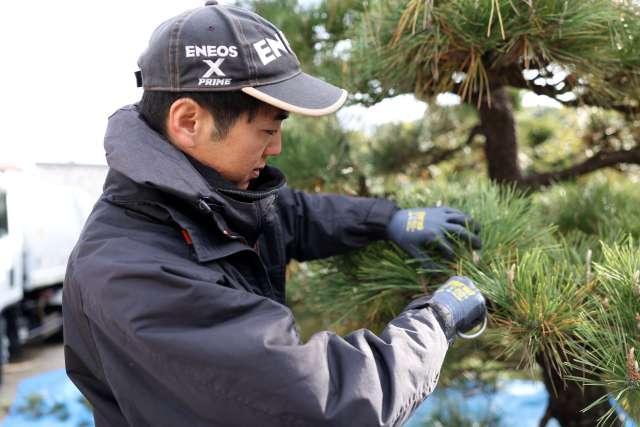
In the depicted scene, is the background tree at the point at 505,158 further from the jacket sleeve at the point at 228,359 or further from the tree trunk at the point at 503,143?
the jacket sleeve at the point at 228,359

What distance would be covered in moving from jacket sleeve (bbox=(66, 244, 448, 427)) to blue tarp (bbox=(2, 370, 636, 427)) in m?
1.03

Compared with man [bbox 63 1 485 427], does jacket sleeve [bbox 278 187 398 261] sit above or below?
below

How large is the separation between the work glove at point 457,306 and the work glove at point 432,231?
12cm

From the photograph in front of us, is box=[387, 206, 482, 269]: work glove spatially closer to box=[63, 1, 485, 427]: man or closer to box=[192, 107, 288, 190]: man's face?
box=[63, 1, 485, 427]: man

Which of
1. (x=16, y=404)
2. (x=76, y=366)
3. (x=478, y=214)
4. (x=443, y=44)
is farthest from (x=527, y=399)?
(x=16, y=404)

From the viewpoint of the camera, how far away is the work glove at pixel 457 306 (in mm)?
742

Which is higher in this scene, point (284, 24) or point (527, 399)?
point (284, 24)

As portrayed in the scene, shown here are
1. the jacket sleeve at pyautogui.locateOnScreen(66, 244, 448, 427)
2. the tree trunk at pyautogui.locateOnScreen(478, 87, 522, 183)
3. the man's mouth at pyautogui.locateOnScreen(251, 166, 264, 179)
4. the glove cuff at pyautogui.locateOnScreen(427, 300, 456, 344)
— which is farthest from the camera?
the tree trunk at pyautogui.locateOnScreen(478, 87, 522, 183)

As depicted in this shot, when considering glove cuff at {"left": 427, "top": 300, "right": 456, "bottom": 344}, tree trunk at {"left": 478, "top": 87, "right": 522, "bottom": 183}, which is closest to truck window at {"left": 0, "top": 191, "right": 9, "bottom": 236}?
tree trunk at {"left": 478, "top": 87, "right": 522, "bottom": 183}

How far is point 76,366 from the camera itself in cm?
82

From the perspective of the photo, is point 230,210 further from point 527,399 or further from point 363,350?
point 527,399

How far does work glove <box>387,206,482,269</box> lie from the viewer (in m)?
0.90

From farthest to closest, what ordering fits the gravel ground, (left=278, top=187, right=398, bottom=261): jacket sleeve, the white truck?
the white truck → the gravel ground → (left=278, top=187, right=398, bottom=261): jacket sleeve

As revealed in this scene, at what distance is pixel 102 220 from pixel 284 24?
72 centimetres
